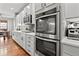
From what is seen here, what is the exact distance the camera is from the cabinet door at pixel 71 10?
1.23 meters

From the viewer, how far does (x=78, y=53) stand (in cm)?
103

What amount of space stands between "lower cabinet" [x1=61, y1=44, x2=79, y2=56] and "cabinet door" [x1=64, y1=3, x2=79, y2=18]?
40cm

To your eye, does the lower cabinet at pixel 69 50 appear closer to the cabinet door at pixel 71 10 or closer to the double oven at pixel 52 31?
the double oven at pixel 52 31

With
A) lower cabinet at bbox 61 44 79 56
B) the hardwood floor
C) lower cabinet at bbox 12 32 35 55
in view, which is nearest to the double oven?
lower cabinet at bbox 61 44 79 56

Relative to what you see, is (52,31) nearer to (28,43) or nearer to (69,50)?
(69,50)

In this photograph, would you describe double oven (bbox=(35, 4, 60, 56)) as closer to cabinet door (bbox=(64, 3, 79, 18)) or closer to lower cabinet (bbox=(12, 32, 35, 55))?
cabinet door (bbox=(64, 3, 79, 18))

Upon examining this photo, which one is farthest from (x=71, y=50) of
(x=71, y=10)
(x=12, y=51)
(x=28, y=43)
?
(x=12, y=51)

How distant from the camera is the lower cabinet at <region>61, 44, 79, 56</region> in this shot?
1.06m

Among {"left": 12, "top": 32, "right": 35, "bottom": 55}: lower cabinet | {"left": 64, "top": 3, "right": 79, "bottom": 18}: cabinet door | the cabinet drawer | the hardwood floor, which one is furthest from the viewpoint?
the hardwood floor

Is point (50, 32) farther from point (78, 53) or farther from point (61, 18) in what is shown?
point (78, 53)

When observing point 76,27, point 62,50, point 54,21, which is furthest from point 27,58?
point 76,27

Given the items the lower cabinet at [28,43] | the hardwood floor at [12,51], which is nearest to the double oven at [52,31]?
the lower cabinet at [28,43]

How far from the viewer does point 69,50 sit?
3.74ft

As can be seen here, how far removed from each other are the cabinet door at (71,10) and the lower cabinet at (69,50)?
403mm
